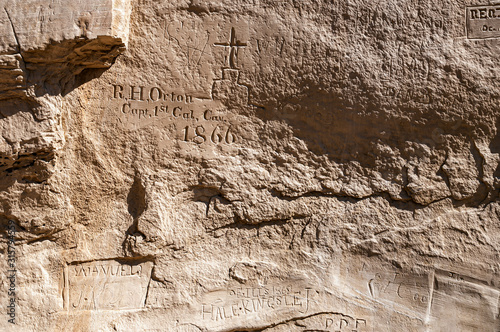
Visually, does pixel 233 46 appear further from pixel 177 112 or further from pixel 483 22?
pixel 483 22

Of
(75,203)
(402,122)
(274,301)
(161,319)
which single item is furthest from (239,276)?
(402,122)

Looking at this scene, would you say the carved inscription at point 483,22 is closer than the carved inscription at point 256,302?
Yes

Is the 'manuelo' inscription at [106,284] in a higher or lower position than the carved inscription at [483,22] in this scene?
lower

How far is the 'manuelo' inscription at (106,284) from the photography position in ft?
9.45

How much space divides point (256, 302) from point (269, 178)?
68 centimetres

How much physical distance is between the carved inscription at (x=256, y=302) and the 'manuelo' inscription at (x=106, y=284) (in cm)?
37

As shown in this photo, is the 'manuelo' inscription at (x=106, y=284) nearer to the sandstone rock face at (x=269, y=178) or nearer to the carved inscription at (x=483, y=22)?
the sandstone rock face at (x=269, y=178)

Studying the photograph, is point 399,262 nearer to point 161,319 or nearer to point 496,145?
point 496,145

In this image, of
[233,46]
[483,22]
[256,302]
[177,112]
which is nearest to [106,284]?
[256,302]

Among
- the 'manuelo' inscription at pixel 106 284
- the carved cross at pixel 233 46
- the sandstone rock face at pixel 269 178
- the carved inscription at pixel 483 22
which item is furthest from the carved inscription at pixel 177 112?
the carved inscription at pixel 483 22

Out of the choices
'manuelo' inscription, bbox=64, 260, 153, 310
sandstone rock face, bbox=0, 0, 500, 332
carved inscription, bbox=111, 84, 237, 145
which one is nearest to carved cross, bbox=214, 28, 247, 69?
sandstone rock face, bbox=0, 0, 500, 332

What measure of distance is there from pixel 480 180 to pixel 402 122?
0.54 meters

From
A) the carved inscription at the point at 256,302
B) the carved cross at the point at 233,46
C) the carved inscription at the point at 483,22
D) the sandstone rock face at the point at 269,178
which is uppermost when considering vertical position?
the carved inscription at the point at 483,22

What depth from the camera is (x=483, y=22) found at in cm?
280
